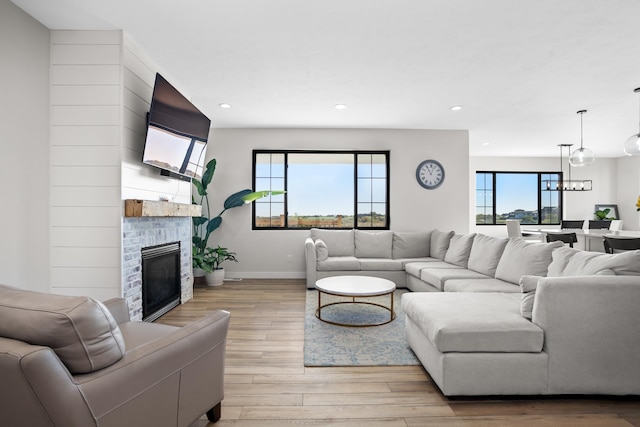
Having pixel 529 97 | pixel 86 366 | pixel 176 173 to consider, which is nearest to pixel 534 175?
pixel 529 97

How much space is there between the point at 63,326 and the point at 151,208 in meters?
2.27

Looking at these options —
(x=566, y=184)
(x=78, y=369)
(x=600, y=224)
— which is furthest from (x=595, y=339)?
(x=566, y=184)

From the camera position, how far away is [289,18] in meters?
2.68

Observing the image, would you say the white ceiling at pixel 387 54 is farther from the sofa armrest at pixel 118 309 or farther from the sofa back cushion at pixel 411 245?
the sofa armrest at pixel 118 309

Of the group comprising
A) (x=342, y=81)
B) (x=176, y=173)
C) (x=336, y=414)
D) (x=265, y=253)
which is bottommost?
(x=336, y=414)

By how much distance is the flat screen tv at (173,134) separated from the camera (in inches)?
122

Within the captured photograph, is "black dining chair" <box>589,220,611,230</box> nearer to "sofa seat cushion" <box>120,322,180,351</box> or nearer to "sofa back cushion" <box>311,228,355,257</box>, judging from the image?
"sofa back cushion" <box>311,228,355,257</box>

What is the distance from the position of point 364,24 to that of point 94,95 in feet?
7.74

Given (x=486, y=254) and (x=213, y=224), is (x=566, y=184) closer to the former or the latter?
(x=486, y=254)

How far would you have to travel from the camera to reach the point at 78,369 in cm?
117

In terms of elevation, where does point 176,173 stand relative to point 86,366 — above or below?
above

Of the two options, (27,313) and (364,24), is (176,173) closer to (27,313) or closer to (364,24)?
(364,24)

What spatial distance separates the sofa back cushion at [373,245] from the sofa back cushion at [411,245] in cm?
11

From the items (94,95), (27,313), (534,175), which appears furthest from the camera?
(534,175)
